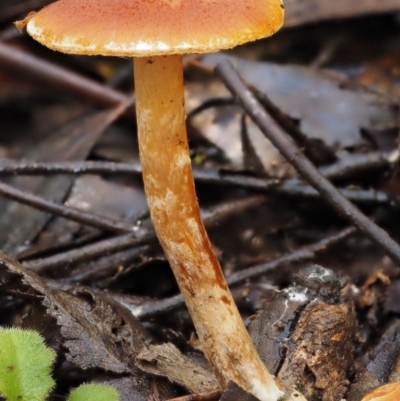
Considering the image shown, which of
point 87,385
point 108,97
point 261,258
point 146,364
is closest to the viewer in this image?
point 87,385

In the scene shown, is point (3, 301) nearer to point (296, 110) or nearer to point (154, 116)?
point (154, 116)

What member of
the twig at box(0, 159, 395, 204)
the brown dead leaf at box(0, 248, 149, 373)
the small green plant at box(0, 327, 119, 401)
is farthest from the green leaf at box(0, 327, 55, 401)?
the twig at box(0, 159, 395, 204)

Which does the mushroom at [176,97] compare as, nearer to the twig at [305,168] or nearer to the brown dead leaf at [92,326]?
the brown dead leaf at [92,326]

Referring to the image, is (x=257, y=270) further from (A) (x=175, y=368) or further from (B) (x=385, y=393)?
(B) (x=385, y=393)

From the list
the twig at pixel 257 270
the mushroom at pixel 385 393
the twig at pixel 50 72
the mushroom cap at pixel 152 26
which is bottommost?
the mushroom at pixel 385 393

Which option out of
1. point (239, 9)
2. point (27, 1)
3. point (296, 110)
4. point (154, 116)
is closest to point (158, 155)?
point (154, 116)

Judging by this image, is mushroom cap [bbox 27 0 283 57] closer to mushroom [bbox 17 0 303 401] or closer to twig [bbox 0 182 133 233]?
mushroom [bbox 17 0 303 401]

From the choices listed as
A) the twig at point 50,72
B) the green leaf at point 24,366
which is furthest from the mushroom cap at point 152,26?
the twig at point 50,72
